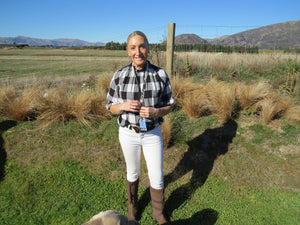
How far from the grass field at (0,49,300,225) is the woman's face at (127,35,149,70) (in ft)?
5.82

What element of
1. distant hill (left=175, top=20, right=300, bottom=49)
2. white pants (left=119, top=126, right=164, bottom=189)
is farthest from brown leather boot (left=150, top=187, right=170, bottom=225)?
distant hill (left=175, top=20, right=300, bottom=49)

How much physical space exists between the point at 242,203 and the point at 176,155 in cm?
120

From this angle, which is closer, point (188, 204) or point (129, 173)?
point (129, 173)

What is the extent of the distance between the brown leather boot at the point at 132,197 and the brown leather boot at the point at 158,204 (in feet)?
0.64

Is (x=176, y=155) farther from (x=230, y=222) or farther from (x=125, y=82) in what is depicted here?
(x=125, y=82)

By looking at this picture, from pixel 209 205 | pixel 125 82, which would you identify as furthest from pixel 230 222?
pixel 125 82

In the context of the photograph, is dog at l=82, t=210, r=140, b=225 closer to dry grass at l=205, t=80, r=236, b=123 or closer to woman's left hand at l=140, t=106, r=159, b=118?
woman's left hand at l=140, t=106, r=159, b=118

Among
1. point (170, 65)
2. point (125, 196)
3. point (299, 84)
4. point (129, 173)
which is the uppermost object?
point (170, 65)

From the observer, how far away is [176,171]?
3172 millimetres

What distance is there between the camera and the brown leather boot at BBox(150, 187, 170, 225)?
7.18ft

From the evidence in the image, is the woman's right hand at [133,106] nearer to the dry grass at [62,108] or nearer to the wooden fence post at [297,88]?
the dry grass at [62,108]

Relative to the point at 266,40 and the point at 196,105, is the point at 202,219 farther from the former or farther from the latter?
the point at 266,40

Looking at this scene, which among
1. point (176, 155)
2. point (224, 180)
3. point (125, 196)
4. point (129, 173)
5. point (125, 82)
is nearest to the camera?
point (125, 82)

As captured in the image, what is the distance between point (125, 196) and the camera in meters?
2.76
